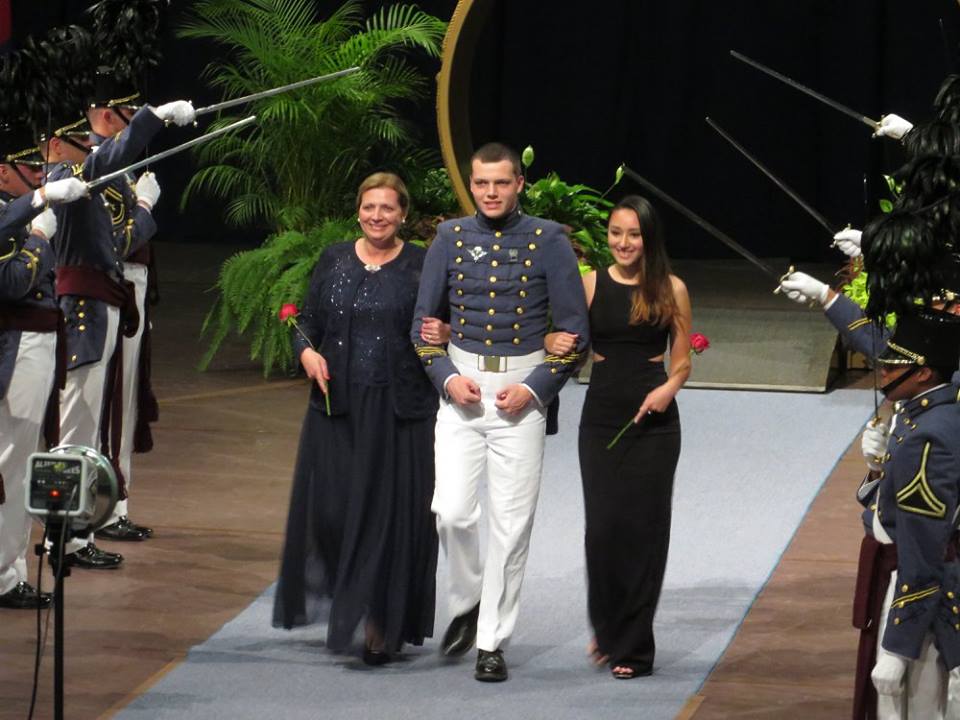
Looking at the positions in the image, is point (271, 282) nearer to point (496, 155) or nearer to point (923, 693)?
point (496, 155)

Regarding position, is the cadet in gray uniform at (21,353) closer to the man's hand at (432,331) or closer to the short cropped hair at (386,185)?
the short cropped hair at (386,185)

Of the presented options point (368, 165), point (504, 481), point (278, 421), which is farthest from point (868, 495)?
point (368, 165)

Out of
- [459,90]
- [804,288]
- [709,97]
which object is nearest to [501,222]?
[804,288]

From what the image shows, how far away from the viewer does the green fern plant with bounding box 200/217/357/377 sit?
10047 mm

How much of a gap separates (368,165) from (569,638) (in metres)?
5.36

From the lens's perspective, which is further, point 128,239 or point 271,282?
point 271,282

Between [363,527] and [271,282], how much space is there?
193 inches

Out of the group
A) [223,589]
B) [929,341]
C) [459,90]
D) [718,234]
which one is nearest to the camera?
[929,341]

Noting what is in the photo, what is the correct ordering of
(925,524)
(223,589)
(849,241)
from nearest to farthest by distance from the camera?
(925,524), (849,241), (223,589)

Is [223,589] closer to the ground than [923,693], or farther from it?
closer to the ground

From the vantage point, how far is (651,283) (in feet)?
17.8

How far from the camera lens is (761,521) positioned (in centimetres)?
716

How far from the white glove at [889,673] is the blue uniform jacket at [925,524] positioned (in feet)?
0.07

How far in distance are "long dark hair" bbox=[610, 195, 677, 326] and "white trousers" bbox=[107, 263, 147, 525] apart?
2.30m
